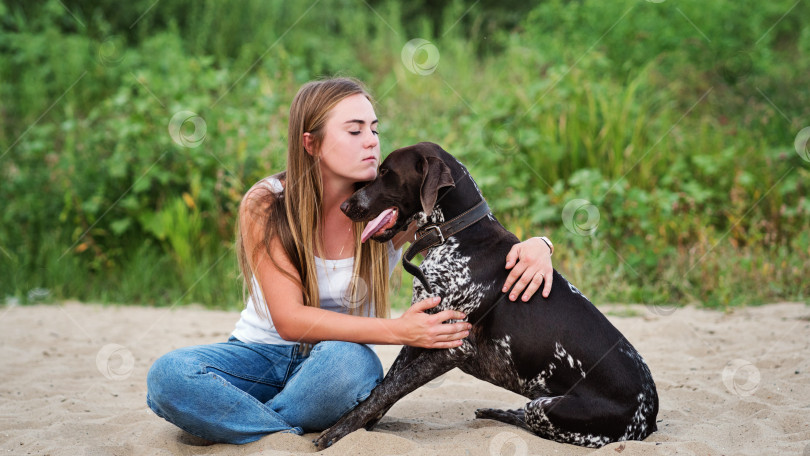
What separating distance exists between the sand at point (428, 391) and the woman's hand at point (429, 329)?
42 cm

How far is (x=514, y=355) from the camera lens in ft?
10.5

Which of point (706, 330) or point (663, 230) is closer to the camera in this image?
point (706, 330)

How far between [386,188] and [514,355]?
95 centimetres

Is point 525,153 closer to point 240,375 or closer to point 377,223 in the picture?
point 377,223

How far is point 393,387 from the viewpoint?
10.8ft

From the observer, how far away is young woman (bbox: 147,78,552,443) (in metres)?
3.23

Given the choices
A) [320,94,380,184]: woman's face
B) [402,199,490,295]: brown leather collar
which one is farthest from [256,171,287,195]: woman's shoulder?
[402,199,490,295]: brown leather collar

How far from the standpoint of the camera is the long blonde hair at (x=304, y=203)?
3.52 m

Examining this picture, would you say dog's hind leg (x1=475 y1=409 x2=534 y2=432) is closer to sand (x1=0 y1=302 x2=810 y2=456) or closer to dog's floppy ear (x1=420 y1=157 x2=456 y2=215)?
sand (x1=0 y1=302 x2=810 y2=456)

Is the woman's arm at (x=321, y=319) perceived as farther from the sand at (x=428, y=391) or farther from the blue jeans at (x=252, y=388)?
the sand at (x=428, y=391)

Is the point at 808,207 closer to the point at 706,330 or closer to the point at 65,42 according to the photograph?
the point at 706,330

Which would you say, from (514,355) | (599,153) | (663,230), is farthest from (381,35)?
(514,355)

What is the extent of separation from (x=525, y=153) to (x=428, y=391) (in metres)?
3.78

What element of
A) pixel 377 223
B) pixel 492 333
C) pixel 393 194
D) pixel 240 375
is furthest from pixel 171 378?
pixel 492 333
